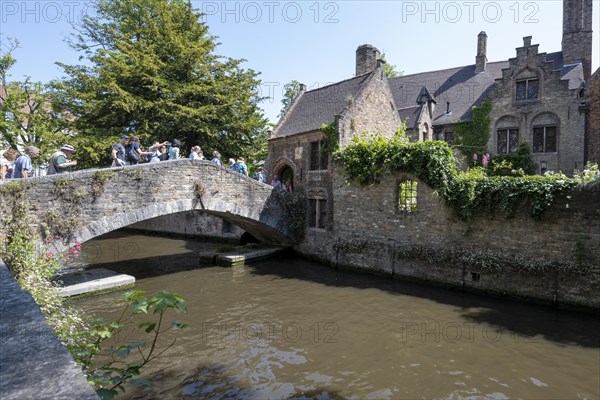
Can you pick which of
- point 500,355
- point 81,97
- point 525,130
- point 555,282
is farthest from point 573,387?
point 81,97

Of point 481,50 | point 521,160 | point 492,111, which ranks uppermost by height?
point 481,50

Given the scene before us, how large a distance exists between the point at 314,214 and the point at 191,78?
10959mm

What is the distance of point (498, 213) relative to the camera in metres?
11.0

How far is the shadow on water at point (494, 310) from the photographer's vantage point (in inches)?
327

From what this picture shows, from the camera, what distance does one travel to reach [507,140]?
21.0 metres

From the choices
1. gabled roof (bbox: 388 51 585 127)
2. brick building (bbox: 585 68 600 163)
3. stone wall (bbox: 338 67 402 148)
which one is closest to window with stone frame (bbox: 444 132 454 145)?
gabled roof (bbox: 388 51 585 127)

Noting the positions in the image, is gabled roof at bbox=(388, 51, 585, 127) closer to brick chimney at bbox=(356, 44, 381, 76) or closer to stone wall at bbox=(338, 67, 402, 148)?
brick chimney at bbox=(356, 44, 381, 76)

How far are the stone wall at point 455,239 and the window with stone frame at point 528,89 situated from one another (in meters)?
12.4

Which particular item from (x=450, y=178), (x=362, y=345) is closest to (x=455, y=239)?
(x=450, y=178)

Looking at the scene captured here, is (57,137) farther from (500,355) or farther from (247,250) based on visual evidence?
(500,355)

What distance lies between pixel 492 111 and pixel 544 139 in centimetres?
314

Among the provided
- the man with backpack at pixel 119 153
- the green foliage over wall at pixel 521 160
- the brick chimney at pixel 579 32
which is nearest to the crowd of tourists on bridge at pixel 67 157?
the man with backpack at pixel 119 153

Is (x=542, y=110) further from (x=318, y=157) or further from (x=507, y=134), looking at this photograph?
(x=318, y=157)

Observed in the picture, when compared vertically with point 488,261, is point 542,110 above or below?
above
